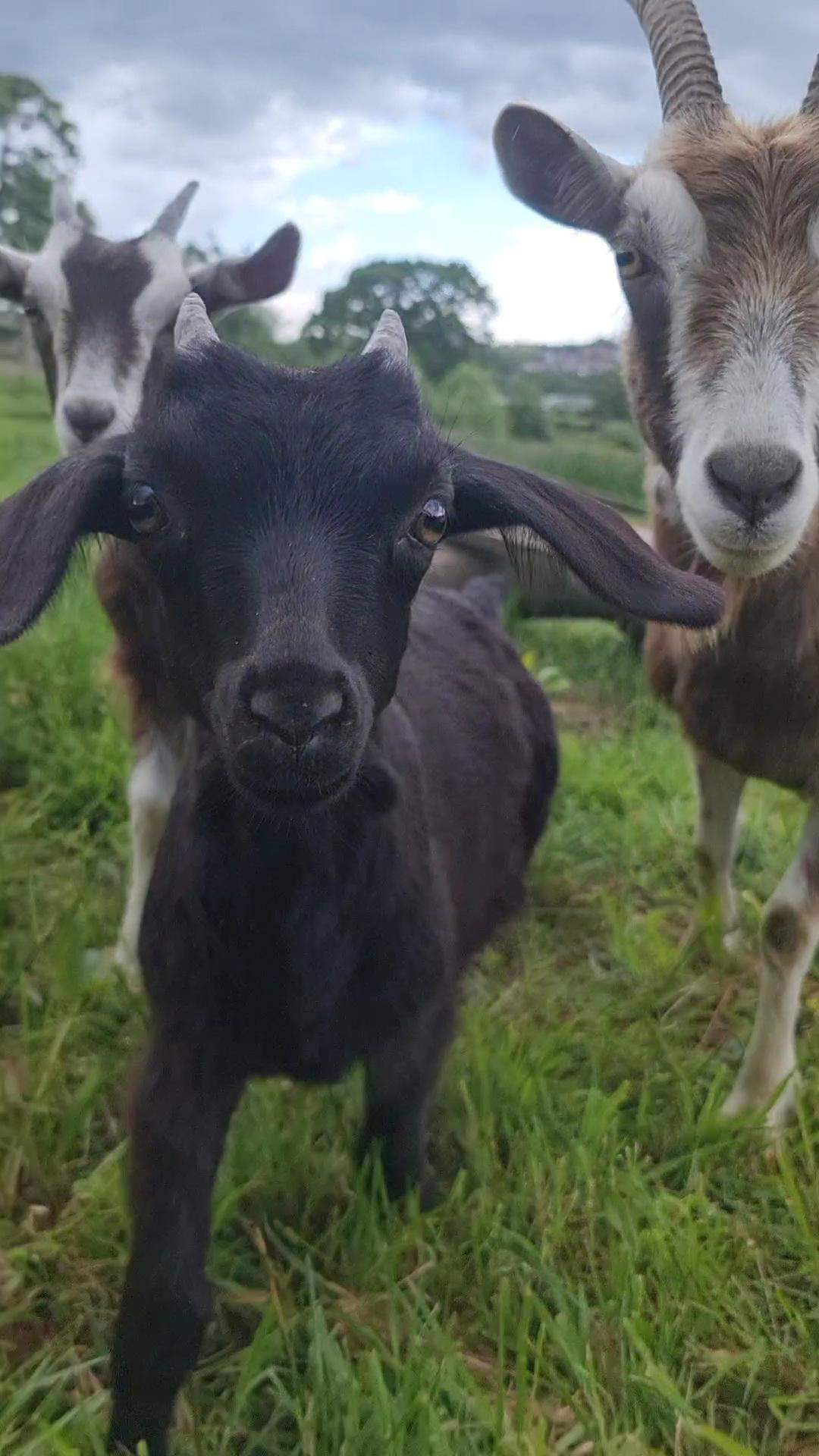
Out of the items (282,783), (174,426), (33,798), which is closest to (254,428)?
(174,426)

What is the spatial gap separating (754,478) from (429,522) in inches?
24.4

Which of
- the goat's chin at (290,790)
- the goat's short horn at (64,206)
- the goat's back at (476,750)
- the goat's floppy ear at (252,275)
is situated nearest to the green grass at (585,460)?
the goat's floppy ear at (252,275)

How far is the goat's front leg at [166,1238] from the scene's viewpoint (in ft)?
6.23

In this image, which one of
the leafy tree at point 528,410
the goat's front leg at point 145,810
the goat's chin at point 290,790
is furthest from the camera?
the leafy tree at point 528,410

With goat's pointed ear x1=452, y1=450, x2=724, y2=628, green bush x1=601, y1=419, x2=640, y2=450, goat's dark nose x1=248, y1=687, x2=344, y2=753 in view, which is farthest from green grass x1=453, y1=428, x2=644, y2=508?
goat's dark nose x1=248, y1=687, x2=344, y2=753

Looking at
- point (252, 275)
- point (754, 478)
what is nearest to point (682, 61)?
point (754, 478)

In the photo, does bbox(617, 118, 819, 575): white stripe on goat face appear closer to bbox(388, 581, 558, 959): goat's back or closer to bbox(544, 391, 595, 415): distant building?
bbox(388, 581, 558, 959): goat's back

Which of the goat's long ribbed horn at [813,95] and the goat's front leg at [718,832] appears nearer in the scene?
the goat's long ribbed horn at [813,95]

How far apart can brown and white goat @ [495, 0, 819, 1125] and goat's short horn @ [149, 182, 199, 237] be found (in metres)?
1.56

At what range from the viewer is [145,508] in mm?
1771

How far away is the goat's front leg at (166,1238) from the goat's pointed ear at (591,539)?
3.25ft

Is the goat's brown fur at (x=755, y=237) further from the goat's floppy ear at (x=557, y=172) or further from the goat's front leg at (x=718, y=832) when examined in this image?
the goat's front leg at (x=718, y=832)

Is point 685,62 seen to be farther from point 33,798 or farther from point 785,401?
point 33,798

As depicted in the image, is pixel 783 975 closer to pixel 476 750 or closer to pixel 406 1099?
pixel 476 750
